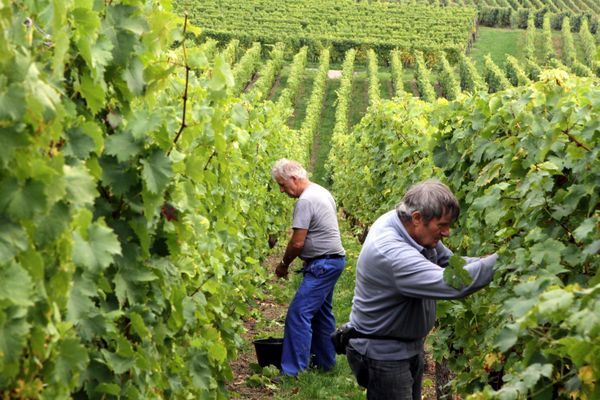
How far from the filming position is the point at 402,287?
173 inches

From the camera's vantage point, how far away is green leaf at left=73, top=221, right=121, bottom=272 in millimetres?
2498

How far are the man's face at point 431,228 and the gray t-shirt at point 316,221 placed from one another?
118 inches

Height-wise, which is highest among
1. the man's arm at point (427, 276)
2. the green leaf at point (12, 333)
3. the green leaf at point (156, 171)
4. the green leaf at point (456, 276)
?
the green leaf at point (156, 171)

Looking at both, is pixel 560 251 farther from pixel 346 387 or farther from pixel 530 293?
pixel 346 387

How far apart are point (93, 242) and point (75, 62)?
0.68 metres

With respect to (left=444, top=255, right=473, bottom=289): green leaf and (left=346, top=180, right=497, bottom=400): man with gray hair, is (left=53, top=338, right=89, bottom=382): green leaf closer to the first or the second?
(left=444, top=255, right=473, bottom=289): green leaf

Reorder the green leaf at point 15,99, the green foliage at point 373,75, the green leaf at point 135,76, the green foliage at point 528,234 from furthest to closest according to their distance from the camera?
the green foliage at point 373,75
the green leaf at point 135,76
the green foliage at point 528,234
the green leaf at point 15,99

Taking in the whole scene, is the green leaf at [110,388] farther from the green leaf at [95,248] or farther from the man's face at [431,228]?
the man's face at [431,228]

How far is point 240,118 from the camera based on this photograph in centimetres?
468

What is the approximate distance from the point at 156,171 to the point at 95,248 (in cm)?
58

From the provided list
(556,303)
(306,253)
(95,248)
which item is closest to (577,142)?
(556,303)

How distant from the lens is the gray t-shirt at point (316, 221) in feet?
24.5

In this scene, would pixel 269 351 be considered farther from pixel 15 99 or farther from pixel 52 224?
pixel 15 99

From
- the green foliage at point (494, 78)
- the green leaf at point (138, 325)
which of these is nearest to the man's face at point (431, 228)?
the green leaf at point (138, 325)
